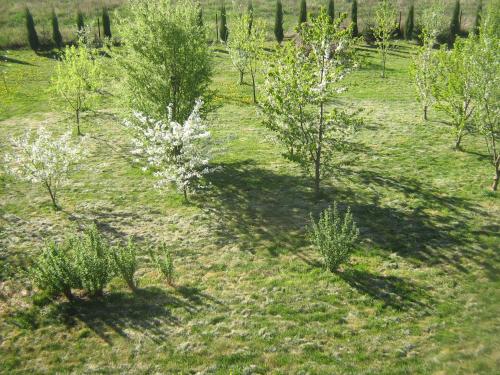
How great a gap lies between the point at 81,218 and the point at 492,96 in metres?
19.5

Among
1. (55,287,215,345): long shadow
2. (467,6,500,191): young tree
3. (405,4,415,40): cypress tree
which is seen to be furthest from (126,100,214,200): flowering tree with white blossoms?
(405,4,415,40): cypress tree

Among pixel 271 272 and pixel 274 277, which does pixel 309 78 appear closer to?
pixel 271 272

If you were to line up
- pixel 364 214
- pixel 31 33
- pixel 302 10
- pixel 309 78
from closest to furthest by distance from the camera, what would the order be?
1. pixel 309 78
2. pixel 364 214
3. pixel 31 33
4. pixel 302 10

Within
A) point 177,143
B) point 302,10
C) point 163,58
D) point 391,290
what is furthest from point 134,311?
point 302,10

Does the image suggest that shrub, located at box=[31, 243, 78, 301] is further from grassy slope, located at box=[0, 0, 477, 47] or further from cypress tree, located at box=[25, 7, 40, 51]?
grassy slope, located at box=[0, 0, 477, 47]

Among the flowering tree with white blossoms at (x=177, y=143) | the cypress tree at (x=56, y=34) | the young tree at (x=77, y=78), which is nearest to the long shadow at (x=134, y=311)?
the flowering tree with white blossoms at (x=177, y=143)

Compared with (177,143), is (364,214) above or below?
below

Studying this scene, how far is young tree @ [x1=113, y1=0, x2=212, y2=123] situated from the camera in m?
20.1

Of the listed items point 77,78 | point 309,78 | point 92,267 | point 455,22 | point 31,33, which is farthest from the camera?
point 455,22

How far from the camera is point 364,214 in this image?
17.8 meters

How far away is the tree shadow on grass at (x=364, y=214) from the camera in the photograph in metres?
15.2

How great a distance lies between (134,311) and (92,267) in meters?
1.92

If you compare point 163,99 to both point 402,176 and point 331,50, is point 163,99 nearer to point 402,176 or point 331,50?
point 331,50

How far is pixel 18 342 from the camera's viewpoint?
37.9ft
